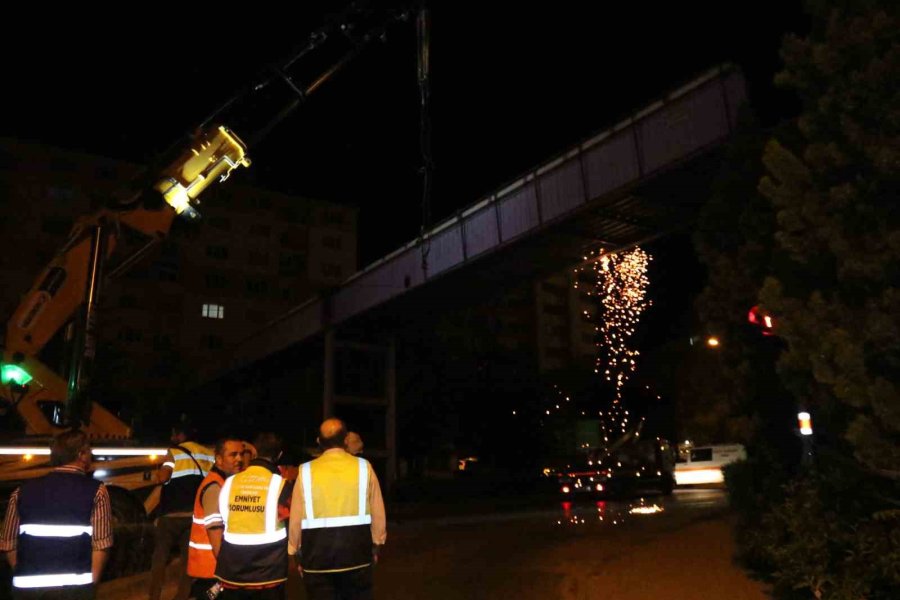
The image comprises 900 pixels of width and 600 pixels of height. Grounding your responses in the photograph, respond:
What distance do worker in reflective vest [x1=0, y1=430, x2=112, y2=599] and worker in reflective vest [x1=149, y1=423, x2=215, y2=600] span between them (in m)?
3.42

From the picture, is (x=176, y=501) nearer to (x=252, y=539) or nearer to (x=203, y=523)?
(x=203, y=523)

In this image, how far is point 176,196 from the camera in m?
13.8

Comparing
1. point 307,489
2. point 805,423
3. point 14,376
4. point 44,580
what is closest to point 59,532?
point 44,580

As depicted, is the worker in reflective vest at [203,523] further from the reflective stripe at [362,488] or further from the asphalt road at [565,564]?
the asphalt road at [565,564]

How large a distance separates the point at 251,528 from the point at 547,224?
17081 mm

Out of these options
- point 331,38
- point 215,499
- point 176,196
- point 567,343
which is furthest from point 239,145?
point 567,343

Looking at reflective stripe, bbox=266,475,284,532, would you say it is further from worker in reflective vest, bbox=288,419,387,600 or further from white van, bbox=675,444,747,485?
white van, bbox=675,444,747,485

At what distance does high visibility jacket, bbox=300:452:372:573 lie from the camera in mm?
4852

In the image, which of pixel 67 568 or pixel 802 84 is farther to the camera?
pixel 802 84

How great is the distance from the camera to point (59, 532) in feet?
14.9

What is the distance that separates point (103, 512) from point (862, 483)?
630 cm

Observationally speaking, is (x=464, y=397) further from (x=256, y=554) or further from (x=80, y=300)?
(x=256, y=554)

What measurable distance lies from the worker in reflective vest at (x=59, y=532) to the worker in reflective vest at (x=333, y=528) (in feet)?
3.80

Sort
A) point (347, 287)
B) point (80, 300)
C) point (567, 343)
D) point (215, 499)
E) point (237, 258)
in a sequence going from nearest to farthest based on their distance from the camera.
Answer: point (215, 499) → point (80, 300) → point (347, 287) → point (237, 258) → point (567, 343)
